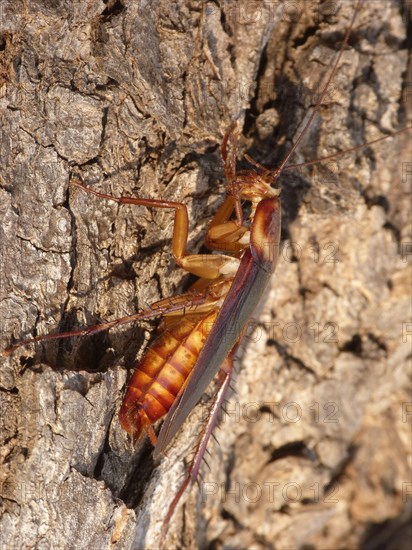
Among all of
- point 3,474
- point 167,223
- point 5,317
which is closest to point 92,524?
point 3,474

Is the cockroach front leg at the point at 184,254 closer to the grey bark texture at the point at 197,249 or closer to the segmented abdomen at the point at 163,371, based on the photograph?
the grey bark texture at the point at 197,249

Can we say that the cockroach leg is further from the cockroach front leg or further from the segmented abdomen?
the cockroach front leg

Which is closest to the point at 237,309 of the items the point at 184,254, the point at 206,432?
the point at 184,254

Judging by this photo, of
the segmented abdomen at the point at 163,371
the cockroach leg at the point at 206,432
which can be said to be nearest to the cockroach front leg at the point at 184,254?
the segmented abdomen at the point at 163,371

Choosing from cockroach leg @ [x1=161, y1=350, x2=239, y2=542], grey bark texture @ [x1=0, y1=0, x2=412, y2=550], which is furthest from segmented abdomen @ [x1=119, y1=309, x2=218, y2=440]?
cockroach leg @ [x1=161, y1=350, x2=239, y2=542]

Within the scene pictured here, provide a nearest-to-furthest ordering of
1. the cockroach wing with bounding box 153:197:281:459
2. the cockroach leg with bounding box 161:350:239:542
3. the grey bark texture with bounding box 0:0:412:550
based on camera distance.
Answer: the grey bark texture with bounding box 0:0:412:550 → the cockroach wing with bounding box 153:197:281:459 → the cockroach leg with bounding box 161:350:239:542

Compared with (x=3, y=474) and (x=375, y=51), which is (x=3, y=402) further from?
(x=375, y=51)
